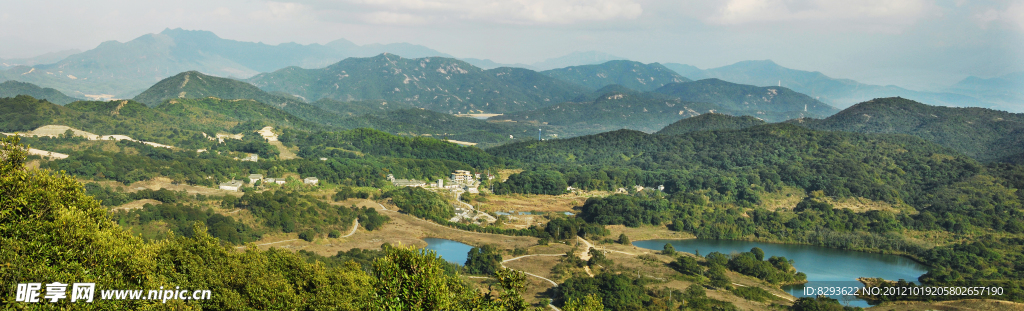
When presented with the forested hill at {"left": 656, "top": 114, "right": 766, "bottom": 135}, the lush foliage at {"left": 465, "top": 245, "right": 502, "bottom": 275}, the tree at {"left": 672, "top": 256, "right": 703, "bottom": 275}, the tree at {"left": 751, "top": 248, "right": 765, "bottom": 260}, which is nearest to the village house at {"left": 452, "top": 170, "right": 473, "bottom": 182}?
the lush foliage at {"left": 465, "top": 245, "right": 502, "bottom": 275}

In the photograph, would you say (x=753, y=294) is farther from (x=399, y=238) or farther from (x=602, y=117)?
(x=602, y=117)

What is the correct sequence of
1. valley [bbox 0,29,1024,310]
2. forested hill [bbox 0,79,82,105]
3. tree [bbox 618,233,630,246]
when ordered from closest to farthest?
valley [bbox 0,29,1024,310] < tree [bbox 618,233,630,246] < forested hill [bbox 0,79,82,105]

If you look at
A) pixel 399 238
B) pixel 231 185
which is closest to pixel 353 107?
pixel 231 185

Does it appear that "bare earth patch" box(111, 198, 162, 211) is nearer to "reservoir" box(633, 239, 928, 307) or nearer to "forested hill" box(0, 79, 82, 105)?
"reservoir" box(633, 239, 928, 307)

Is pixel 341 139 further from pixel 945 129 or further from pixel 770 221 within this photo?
pixel 945 129

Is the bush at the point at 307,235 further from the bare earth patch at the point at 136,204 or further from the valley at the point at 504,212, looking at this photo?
the bare earth patch at the point at 136,204

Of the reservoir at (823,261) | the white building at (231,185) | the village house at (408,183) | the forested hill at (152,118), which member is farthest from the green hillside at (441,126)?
the reservoir at (823,261)
